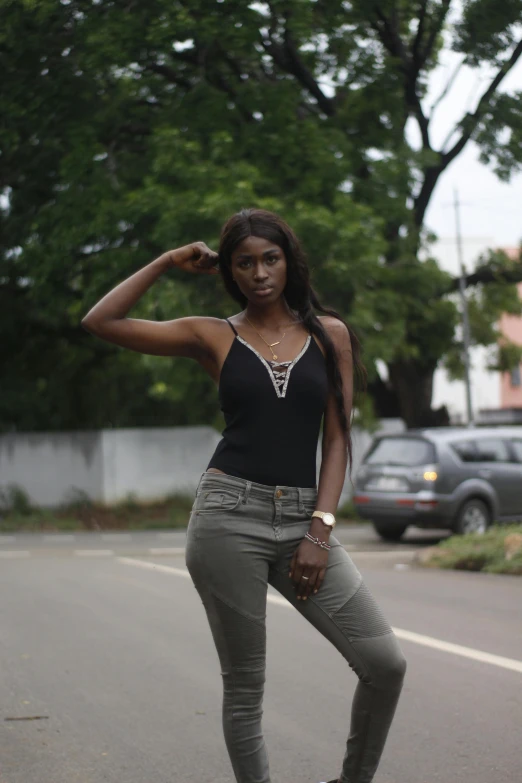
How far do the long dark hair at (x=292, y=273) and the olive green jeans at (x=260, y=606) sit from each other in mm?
331

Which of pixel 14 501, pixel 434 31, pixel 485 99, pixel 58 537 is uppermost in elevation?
pixel 434 31

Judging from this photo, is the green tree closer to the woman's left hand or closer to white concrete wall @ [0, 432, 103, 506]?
white concrete wall @ [0, 432, 103, 506]

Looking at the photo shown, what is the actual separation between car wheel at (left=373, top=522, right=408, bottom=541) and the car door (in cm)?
142

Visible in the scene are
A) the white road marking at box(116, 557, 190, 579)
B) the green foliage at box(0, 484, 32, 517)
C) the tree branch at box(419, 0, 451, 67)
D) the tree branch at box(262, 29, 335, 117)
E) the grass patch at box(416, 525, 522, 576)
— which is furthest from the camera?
the green foliage at box(0, 484, 32, 517)

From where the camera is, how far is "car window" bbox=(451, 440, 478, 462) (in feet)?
57.9

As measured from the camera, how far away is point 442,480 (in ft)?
56.5

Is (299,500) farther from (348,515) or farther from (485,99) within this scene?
(348,515)

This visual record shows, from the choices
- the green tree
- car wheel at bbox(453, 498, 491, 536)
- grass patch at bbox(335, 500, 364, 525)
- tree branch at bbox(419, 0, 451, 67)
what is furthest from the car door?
tree branch at bbox(419, 0, 451, 67)

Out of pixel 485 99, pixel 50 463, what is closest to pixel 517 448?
pixel 485 99

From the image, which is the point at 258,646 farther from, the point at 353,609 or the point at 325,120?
the point at 325,120

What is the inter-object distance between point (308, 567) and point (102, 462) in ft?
79.1

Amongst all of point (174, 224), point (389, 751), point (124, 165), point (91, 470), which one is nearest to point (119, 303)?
point (389, 751)

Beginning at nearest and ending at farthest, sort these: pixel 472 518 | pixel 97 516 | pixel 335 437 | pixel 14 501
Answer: pixel 335 437 → pixel 472 518 → pixel 97 516 → pixel 14 501

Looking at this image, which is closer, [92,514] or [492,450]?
[492,450]
